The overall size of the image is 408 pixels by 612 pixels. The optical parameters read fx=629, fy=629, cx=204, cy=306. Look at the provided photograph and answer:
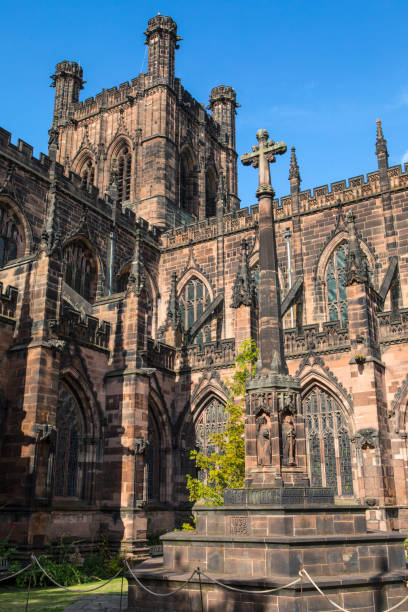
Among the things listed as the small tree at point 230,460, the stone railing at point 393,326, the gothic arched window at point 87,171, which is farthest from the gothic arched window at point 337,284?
the gothic arched window at point 87,171

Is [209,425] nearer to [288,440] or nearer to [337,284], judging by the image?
[337,284]

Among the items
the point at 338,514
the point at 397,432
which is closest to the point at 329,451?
the point at 397,432

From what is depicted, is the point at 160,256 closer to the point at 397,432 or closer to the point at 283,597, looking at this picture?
the point at 397,432

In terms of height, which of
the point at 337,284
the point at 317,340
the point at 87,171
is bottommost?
the point at 317,340

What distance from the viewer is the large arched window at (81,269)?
1027 inches

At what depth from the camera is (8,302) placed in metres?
17.9

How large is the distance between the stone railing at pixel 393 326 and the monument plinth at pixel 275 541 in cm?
870

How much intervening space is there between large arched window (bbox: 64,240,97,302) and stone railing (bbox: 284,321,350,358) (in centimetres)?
953

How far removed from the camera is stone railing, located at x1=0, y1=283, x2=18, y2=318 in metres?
17.7

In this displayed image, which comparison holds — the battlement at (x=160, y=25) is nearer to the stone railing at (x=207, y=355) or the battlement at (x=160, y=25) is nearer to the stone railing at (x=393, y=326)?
the stone railing at (x=207, y=355)

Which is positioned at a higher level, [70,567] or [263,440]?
[263,440]

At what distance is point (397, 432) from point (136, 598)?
11.1 m

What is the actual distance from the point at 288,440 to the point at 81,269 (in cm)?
1712

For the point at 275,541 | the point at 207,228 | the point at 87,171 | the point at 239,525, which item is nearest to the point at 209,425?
the point at 207,228
